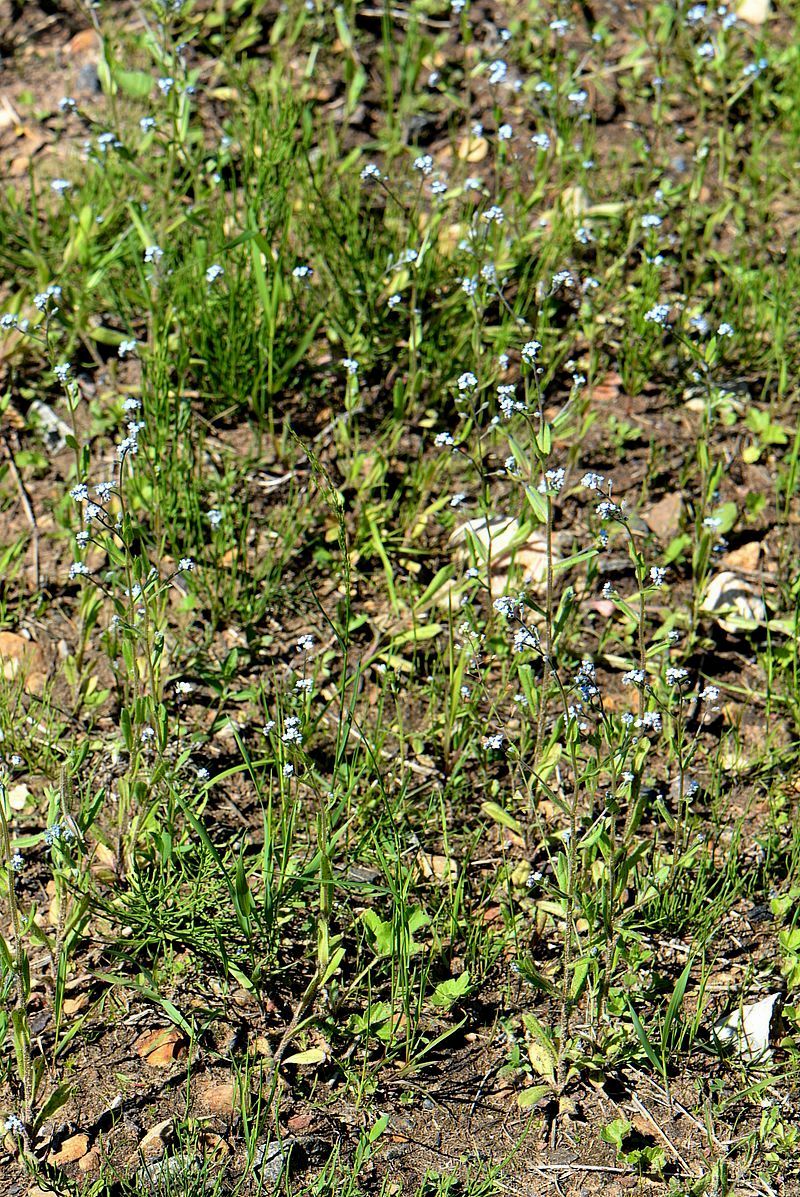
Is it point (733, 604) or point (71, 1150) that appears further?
point (733, 604)

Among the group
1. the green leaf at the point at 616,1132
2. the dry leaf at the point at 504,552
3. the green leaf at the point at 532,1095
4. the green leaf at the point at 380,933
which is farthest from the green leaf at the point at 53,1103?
the dry leaf at the point at 504,552

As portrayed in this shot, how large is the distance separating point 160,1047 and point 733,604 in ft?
5.88

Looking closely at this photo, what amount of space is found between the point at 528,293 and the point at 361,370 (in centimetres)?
60

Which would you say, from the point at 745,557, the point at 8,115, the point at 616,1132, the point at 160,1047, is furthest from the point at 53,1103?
the point at 8,115

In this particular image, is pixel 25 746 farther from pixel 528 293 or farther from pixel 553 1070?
pixel 528 293

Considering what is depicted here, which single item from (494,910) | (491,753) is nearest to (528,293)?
(491,753)

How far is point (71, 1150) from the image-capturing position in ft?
8.07

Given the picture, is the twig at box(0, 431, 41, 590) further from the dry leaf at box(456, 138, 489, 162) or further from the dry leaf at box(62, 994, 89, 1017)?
the dry leaf at box(456, 138, 489, 162)

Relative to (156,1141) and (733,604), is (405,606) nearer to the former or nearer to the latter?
(733,604)

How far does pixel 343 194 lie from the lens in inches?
157

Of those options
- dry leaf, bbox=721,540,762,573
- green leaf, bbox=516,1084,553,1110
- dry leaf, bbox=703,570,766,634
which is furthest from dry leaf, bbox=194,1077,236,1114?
dry leaf, bbox=721,540,762,573

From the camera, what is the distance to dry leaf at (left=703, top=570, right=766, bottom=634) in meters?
3.37

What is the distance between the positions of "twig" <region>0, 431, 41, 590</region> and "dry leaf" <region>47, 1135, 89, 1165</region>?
1.45 m

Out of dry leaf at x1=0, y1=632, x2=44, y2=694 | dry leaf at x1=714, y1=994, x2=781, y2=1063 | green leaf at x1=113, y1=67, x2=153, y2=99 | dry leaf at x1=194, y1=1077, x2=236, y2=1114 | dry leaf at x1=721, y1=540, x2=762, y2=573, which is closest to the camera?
dry leaf at x1=194, y1=1077, x2=236, y2=1114
